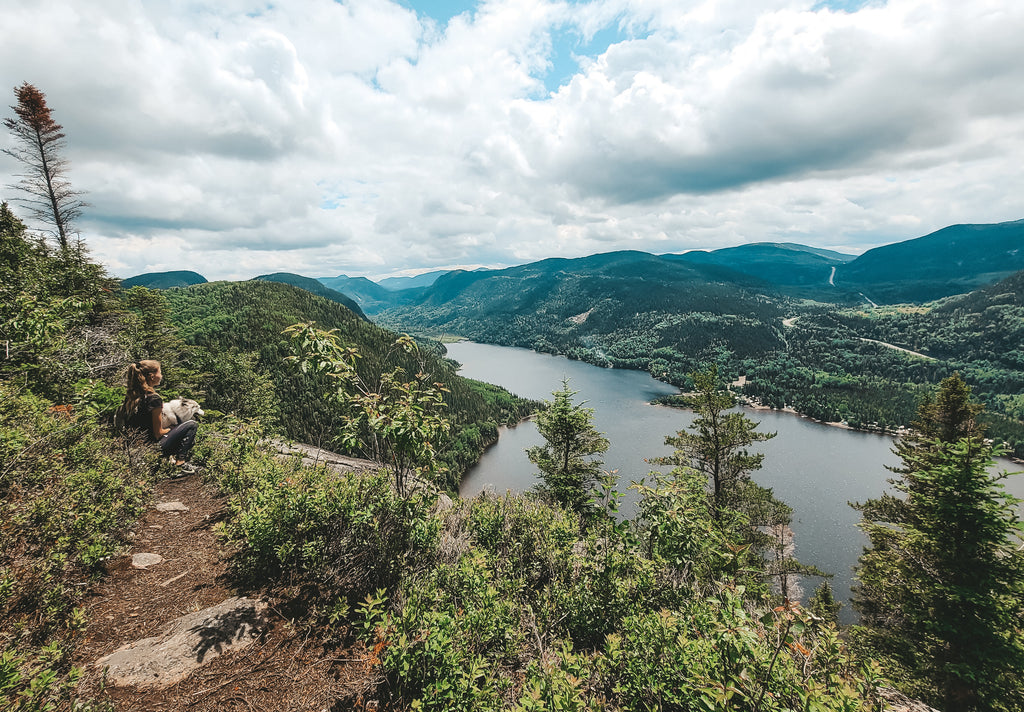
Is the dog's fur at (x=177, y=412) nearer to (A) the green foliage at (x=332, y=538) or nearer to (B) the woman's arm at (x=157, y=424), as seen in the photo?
(B) the woman's arm at (x=157, y=424)

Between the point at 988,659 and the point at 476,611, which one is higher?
the point at 476,611

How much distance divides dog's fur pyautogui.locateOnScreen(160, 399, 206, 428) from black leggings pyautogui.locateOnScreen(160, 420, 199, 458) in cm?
19

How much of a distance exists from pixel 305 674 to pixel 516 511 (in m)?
4.57

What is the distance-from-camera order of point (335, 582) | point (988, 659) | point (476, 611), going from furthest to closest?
1. point (988, 659)
2. point (335, 582)
3. point (476, 611)

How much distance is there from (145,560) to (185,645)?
2.41 metres

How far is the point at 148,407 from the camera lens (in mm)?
8453

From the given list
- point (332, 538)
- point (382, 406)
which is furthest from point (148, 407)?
point (382, 406)

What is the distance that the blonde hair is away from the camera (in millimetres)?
8336

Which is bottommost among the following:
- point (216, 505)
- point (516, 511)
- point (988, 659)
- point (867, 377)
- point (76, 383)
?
point (867, 377)

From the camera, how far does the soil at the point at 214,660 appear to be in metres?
3.68

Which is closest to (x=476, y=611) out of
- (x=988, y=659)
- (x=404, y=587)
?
(x=404, y=587)

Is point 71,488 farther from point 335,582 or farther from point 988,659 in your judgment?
point 988,659

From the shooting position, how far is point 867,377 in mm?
149750

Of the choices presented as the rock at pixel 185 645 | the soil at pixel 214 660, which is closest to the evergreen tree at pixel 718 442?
the soil at pixel 214 660
